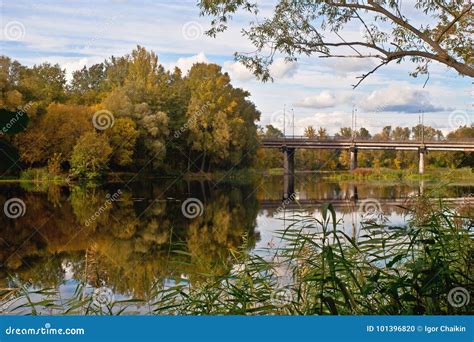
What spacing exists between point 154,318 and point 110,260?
7382 mm

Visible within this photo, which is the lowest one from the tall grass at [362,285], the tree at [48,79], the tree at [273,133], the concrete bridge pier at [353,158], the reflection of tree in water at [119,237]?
the reflection of tree in water at [119,237]

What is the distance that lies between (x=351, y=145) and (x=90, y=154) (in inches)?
419

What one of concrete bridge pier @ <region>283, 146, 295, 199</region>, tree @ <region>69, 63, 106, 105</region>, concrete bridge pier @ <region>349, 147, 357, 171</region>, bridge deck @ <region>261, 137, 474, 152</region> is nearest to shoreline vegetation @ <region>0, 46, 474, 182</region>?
tree @ <region>69, 63, 106, 105</region>

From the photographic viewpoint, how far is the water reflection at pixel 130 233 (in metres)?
7.61

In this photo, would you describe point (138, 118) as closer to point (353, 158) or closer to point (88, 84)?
point (88, 84)

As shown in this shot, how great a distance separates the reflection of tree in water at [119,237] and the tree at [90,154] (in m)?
0.98

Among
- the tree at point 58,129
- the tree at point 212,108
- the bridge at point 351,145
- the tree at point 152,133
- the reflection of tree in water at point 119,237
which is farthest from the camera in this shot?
the bridge at point 351,145

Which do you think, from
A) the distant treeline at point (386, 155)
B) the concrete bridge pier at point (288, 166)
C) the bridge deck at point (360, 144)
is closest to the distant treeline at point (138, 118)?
the bridge deck at point (360, 144)

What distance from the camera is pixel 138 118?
17.8 meters

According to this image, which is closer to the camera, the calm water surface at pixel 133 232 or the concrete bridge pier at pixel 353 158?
the calm water surface at pixel 133 232

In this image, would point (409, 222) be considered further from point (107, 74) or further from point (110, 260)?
point (107, 74)

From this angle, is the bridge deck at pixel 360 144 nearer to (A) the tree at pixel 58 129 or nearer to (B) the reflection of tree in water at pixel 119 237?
(B) the reflection of tree in water at pixel 119 237

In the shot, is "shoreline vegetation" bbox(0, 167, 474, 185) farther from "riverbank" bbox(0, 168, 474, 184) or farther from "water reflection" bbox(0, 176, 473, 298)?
"water reflection" bbox(0, 176, 473, 298)

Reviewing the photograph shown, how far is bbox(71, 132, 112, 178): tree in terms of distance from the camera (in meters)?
15.9
